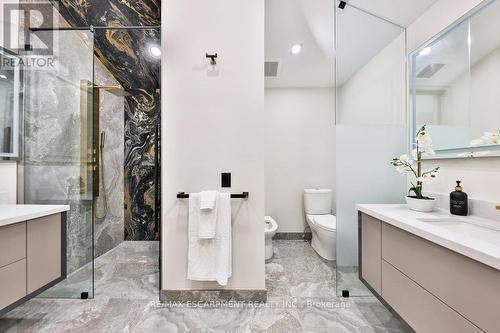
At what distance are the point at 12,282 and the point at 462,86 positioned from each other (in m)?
2.98

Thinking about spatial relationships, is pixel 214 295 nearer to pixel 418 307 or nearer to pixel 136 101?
pixel 418 307

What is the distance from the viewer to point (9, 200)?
155cm

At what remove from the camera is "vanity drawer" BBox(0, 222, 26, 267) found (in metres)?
1.06

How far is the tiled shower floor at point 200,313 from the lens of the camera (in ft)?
4.49

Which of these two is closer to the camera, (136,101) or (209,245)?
(209,245)

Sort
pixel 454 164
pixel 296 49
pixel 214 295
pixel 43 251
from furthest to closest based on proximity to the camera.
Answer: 1. pixel 296 49
2. pixel 214 295
3. pixel 454 164
4. pixel 43 251

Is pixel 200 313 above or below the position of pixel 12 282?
below

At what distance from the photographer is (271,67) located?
250 centimetres

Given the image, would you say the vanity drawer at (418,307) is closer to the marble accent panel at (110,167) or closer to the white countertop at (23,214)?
the white countertop at (23,214)

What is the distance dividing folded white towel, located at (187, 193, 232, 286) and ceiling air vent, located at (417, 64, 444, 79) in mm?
1830

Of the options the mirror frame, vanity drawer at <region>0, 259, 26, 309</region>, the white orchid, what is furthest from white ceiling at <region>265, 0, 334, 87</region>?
vanity drawer at <region>0, 259, 26, 309</region>

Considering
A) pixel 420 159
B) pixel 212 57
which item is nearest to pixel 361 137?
pixel 420 159

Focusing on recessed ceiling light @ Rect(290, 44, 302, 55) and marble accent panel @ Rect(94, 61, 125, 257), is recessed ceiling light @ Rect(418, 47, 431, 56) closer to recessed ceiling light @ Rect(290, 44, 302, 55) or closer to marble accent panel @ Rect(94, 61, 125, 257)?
recessed ceiling light @ Rect(290, 44, 302, 55)

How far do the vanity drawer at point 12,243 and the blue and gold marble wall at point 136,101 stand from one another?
154 cm
